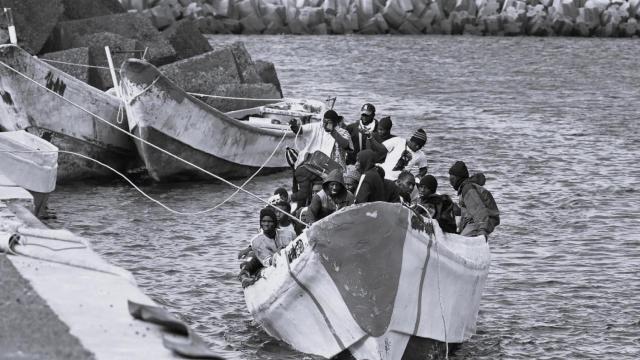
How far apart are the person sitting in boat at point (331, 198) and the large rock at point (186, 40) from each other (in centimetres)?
1931

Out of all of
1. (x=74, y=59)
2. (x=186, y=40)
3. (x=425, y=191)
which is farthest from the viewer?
(x=186, y=40)

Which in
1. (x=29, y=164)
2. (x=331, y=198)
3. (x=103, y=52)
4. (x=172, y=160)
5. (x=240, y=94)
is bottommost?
(x=172, y=160)

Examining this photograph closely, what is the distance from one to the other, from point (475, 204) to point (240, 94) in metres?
14.6

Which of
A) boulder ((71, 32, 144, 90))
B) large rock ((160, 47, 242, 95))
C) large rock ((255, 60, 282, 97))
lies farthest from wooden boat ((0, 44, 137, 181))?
large rock ((255, 60, 282, 97))

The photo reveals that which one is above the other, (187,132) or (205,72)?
(205,72)

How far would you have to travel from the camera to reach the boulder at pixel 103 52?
92.0 ft

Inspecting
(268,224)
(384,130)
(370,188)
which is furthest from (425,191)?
(384,130)

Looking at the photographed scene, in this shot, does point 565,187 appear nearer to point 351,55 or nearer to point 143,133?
point 143,133

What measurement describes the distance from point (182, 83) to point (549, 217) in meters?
9.16

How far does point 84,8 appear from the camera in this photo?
109ft

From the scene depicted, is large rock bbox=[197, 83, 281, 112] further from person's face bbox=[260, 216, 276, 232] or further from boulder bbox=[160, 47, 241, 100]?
person's face bbox=[260, 216, 276, 232]

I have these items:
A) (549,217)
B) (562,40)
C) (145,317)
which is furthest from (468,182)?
(562,40)

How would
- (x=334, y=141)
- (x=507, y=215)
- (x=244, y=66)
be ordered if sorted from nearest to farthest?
1. (x=334, y=141)
2. (x=507, y=215)
3. (x=244, y=66)

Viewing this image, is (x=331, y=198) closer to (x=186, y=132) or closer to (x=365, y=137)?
(x=365, y=137)
